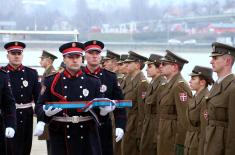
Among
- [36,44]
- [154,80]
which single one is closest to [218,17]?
[36,44]

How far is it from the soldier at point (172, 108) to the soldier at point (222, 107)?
1880 mm

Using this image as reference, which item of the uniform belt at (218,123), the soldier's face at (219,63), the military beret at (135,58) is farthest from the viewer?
the military beret at (135,58)

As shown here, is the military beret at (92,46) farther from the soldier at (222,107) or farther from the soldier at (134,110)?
the soldier at (222,107)

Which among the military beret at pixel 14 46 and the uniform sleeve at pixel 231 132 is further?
the military beret at pixel 14 46

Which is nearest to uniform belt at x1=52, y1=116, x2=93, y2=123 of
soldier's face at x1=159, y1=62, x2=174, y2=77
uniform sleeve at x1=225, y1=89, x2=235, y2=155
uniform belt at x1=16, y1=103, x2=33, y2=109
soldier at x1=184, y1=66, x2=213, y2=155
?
soldier at x1=184, y1=66, x2=213, y2=155

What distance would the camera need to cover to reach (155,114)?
35.3ft

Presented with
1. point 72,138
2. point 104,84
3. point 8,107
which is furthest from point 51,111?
point 104,84

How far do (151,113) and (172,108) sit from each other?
0.66 m

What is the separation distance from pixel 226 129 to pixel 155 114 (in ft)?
9.76

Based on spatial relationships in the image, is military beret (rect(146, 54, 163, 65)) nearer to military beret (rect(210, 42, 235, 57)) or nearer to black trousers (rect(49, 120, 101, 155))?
black trousers (rect(49, 120, 101, 155))

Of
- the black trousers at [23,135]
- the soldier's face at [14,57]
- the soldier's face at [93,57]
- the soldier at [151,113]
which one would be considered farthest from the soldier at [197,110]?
the soldier's face at [14,57]

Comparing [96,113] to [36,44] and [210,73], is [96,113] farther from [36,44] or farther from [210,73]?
[36,44]

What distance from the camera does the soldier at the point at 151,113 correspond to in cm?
1072

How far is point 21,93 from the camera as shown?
453 inches
